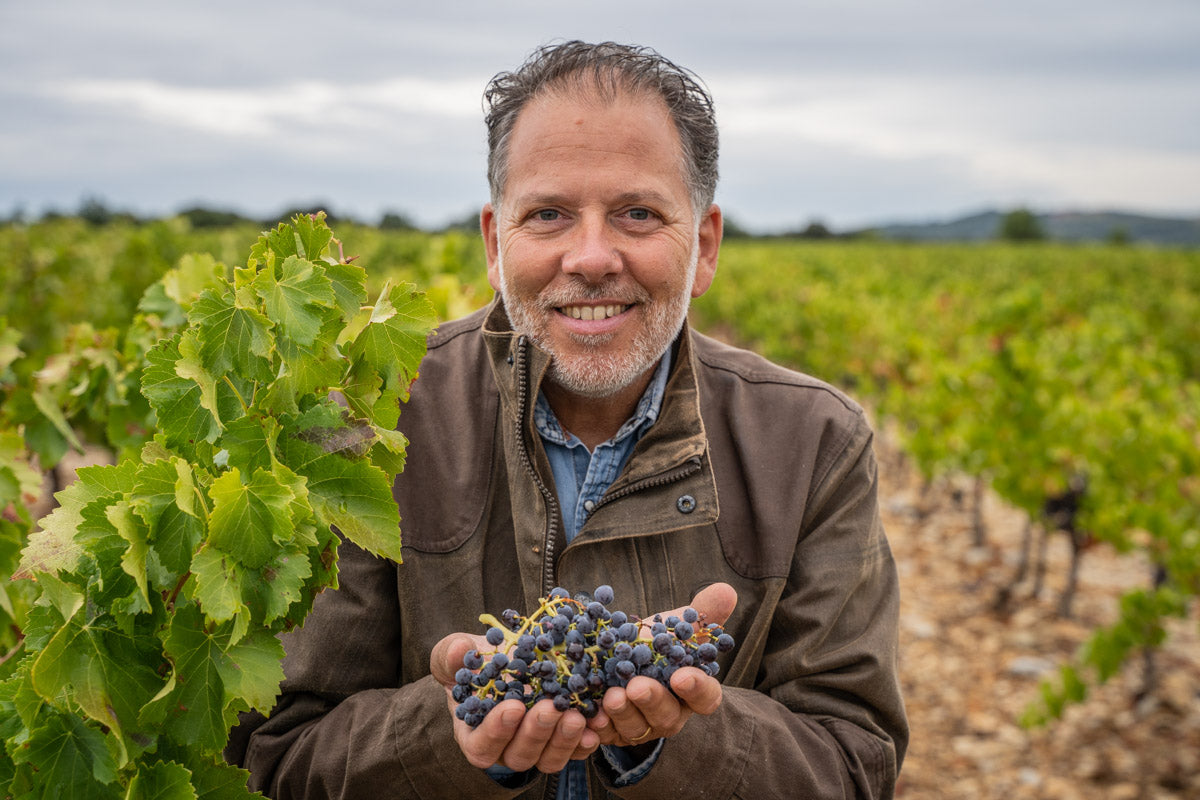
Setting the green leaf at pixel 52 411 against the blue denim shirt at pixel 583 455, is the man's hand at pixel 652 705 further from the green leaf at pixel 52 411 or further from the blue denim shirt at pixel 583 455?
the green leaf at pixel 52 411

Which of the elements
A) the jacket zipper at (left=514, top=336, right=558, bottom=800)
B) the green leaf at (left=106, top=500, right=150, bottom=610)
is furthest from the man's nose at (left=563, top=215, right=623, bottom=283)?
the green leaf at (left=106, top=500, right=150, bottom=610)

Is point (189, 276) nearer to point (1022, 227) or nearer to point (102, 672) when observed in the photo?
point (102, 672)

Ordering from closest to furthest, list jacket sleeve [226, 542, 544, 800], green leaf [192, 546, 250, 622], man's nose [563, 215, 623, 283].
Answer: green leaf [192, 546, 250, 622], jacket sleeve [226, 542, 544, 800], man's nose [563, 215, 623, 283]

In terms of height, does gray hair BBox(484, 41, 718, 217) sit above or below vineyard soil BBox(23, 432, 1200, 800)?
above

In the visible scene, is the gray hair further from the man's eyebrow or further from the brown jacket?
the brown jacket

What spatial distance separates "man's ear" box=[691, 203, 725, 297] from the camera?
A: 8.06 ft

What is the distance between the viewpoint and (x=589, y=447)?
7.66 ft

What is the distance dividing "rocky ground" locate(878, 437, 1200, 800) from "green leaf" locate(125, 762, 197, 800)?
4.41 metres

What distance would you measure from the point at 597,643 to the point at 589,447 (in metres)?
0.85

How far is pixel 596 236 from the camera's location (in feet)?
6.94

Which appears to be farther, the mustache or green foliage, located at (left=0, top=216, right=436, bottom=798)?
the mustache

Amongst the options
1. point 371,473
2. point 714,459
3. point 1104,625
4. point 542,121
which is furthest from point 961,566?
point 371,473

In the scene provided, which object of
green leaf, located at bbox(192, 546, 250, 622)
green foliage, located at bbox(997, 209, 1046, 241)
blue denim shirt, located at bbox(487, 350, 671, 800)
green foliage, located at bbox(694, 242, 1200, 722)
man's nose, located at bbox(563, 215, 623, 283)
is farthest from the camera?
green foliage, located at bbox(997, 209, 1046, 241)

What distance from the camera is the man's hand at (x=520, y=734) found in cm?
148
